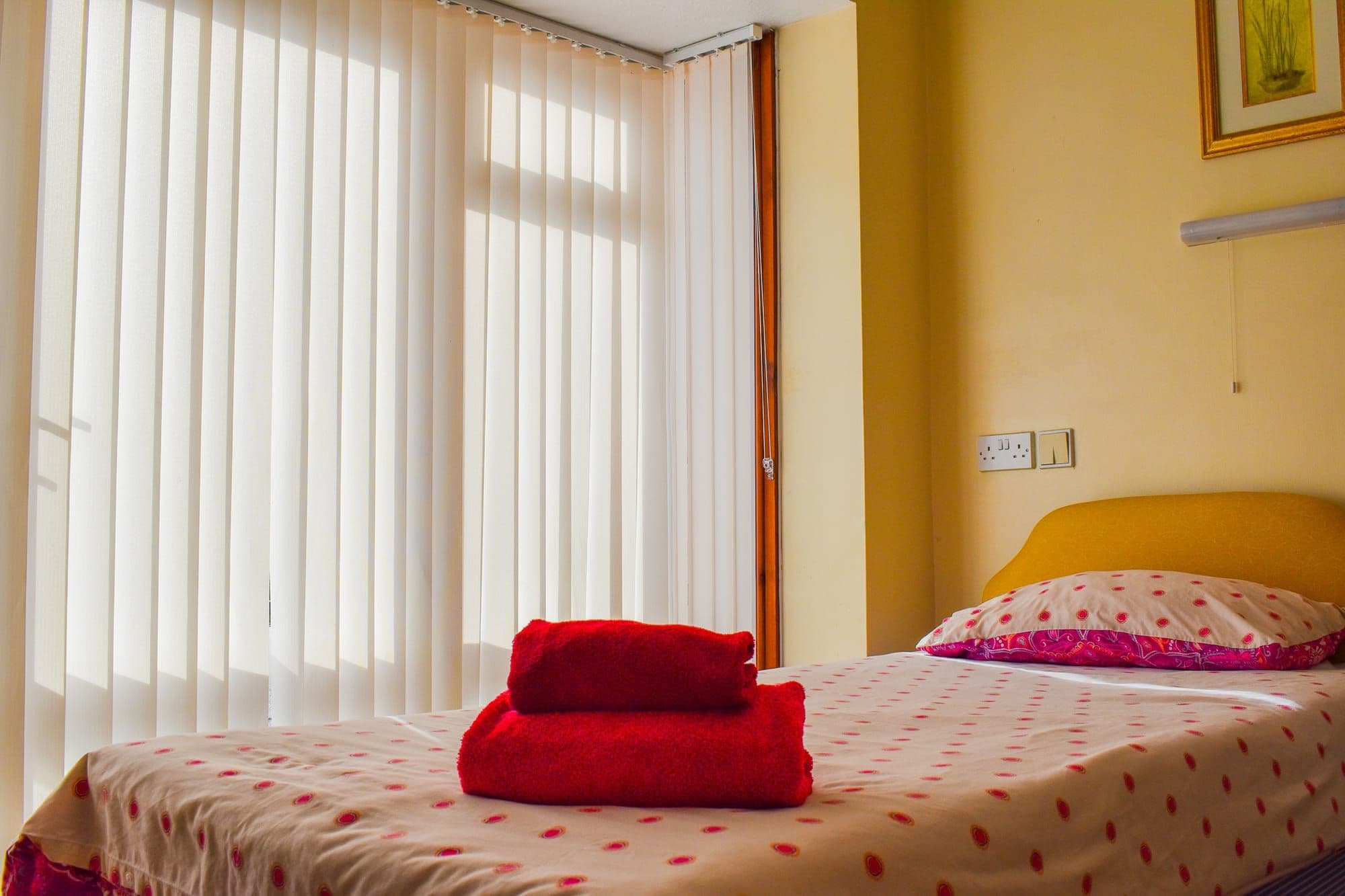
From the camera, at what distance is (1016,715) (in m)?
1.74

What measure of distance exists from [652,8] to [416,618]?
1.76 meters

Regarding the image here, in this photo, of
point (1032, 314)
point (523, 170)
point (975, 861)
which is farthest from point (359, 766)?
point (1032, 314)

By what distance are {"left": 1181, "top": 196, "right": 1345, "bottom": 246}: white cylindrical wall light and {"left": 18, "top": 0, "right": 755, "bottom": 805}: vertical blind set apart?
1.22 meters

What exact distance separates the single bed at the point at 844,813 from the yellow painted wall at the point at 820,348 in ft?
3.70

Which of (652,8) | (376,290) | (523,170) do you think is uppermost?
(652,8)

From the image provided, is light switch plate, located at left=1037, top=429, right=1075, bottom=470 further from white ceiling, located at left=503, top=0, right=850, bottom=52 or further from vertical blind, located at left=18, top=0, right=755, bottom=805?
white ceiling, located at left=503, top=0, right=850, bottom=52

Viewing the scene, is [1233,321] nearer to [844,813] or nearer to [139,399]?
[844,813]

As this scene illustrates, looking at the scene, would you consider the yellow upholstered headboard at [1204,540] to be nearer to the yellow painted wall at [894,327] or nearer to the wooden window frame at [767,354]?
the yellow painted wall at [894,327]

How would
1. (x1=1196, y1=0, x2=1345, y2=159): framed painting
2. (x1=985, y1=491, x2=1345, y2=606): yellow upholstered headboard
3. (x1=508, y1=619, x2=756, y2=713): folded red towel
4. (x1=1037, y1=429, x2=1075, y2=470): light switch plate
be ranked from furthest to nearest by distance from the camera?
(x1=1037, y1=429, x2=1075, y2=470): light switch plate → (x1=1196, y1=0, x2=1345, y2=159): framed painting → (x1=985, y1=491, x2=1345, y2=606): yellow upholstered headboard → (x1=508, y1=619, x2=756, y2=713): folded red towel

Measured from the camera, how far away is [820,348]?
3209 millimetres

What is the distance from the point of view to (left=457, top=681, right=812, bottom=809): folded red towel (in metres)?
1.16

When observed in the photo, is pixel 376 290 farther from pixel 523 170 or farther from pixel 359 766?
pixel 359 766

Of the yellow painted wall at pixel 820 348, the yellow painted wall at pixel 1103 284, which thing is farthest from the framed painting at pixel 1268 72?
the yellow painted wall at pixel 820 348

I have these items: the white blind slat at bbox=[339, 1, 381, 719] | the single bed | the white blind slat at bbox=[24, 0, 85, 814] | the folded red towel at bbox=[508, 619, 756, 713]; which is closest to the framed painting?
the single bed
